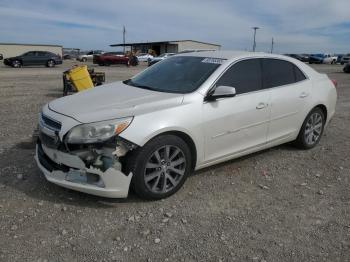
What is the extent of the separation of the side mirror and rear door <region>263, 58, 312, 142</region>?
95 cm

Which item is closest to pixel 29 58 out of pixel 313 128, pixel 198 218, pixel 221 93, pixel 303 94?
pixel 313 128

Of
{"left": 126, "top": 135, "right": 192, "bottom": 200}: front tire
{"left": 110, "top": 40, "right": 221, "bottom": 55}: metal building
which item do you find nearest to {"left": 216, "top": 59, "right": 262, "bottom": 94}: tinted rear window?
{"left": 126, "top": 135, "right": 192, "bottom": 200}: front tire

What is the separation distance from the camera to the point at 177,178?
13.6 feet

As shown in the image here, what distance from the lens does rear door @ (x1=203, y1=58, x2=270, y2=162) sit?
4320 millimetres

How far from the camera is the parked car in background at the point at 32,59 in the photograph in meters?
30.6

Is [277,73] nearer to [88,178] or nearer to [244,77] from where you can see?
[244,77]

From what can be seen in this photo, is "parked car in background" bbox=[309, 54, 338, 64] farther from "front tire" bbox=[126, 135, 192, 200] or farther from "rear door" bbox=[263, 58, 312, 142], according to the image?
"front tire" bbox=[126, 135, 192, 200]

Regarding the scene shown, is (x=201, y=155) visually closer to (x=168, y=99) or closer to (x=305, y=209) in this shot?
(x=168, y=99)

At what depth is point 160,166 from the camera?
3957 millimetres

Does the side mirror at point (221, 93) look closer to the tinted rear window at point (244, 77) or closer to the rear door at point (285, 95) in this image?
the tinted rear window at point (244, 77)

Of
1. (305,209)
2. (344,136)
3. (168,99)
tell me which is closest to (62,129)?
(168,99)

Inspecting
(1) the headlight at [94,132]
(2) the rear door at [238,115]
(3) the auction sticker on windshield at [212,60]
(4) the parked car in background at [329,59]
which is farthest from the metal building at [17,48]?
→ (1) the headlight at [94,132]

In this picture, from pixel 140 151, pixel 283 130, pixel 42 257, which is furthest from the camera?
pixel 283 130

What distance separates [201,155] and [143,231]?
122 cm
